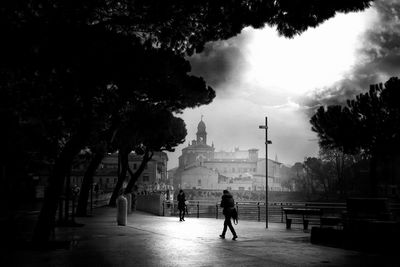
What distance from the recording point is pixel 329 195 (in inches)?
3004

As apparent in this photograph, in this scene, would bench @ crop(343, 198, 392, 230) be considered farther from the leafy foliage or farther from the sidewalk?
the leafy foliage

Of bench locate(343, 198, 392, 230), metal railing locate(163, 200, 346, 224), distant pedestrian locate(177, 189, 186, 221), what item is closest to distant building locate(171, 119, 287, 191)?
metal railing locate(163, 200, 346, 224)

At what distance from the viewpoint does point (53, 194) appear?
11.0 m

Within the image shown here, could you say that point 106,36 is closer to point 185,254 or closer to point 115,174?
point 185,254

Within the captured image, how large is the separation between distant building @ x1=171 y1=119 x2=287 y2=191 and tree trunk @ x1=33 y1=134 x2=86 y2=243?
106323 millimetres

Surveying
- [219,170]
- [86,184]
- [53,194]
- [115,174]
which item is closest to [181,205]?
[86,184]

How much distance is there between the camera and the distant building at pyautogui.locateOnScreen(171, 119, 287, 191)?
390 feet

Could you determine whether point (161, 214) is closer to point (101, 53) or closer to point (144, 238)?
point (144, 238)

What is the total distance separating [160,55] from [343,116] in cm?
2043

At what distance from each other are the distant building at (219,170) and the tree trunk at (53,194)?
106 m

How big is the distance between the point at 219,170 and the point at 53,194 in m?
133

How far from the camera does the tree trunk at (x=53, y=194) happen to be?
10594 mm

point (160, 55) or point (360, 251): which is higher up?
point (160, 55)

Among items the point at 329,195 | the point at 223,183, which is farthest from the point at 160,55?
the point at 223,183
